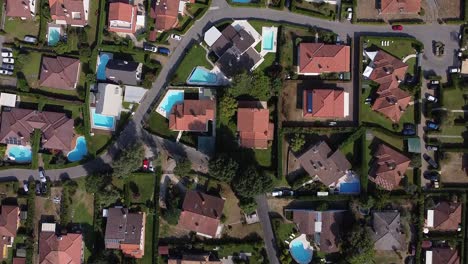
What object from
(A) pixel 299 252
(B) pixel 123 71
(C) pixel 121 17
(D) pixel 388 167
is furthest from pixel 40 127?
(D) pixel 388 167

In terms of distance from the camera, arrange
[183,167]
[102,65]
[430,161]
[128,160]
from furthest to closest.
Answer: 1. [102,65]
2. [430,161]
3. [183,167]
4. [128,160]

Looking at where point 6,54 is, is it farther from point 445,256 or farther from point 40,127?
point 445,256

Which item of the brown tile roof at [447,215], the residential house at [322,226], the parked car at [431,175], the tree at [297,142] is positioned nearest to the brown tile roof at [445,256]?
the brown tile roof at [447,215]

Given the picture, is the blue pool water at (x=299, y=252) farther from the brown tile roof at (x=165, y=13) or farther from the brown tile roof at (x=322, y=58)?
the brown tile roof at (x=165, y=13)

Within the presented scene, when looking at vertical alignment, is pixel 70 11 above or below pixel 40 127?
above

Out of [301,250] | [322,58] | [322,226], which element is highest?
[322,58]

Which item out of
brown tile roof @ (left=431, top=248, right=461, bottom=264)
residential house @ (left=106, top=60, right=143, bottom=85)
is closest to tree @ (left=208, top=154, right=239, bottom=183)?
residential house @ (left=106, top=60, right=143, bottom=85)

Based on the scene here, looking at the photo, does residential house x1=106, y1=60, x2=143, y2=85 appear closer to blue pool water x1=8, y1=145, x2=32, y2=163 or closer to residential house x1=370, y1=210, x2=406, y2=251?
blue pool water x1=8, y1=145, x2=32, y2=163
